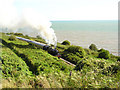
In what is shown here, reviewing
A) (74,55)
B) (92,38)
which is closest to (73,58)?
(74,55)

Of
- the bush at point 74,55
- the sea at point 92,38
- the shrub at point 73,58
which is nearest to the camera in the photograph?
the shrub at point 73,58

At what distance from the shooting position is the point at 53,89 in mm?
4711

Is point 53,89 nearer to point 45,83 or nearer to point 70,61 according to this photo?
point 45,83

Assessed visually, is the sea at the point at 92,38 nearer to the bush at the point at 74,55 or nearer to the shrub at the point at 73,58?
the bush at the point at 74,55

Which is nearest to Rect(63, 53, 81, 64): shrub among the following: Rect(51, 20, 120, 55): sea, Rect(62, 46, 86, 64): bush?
Rect(62, 46, 86, 64): bush

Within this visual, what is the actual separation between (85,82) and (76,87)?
0.53m

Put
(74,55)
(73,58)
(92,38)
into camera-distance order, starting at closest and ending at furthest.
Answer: (73,58) < (74,55) < (92,38)

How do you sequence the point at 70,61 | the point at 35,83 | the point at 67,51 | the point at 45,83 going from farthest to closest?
the point at 67,51 < the point at 70,61 < the point at 35,83 < the point at 45,83

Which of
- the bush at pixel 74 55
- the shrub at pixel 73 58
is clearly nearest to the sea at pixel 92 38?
the bush at pixel 74 55

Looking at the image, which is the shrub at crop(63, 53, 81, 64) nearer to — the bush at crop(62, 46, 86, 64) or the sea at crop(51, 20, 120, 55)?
the bush at crop(62, 46, 86, 64)

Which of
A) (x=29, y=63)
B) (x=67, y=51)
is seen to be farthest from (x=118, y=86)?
Answer: (x=67, y=51)

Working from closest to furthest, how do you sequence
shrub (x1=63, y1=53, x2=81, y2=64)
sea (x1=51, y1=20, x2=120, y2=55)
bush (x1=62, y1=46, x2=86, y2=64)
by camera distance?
shrub (x1=63, y1=53, x2=81, y2=64) → bush (x1=62, y1=46, x2=86, y2=64) → sea (x1=51, y1=20, x2=120, y2=55)

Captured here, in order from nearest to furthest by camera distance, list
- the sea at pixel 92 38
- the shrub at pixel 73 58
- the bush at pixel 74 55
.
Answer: the shrub at pixel 73 58 < the bush at pixel 74 55 < the sea at pixel 92 38

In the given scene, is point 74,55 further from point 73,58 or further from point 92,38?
point 92,38
